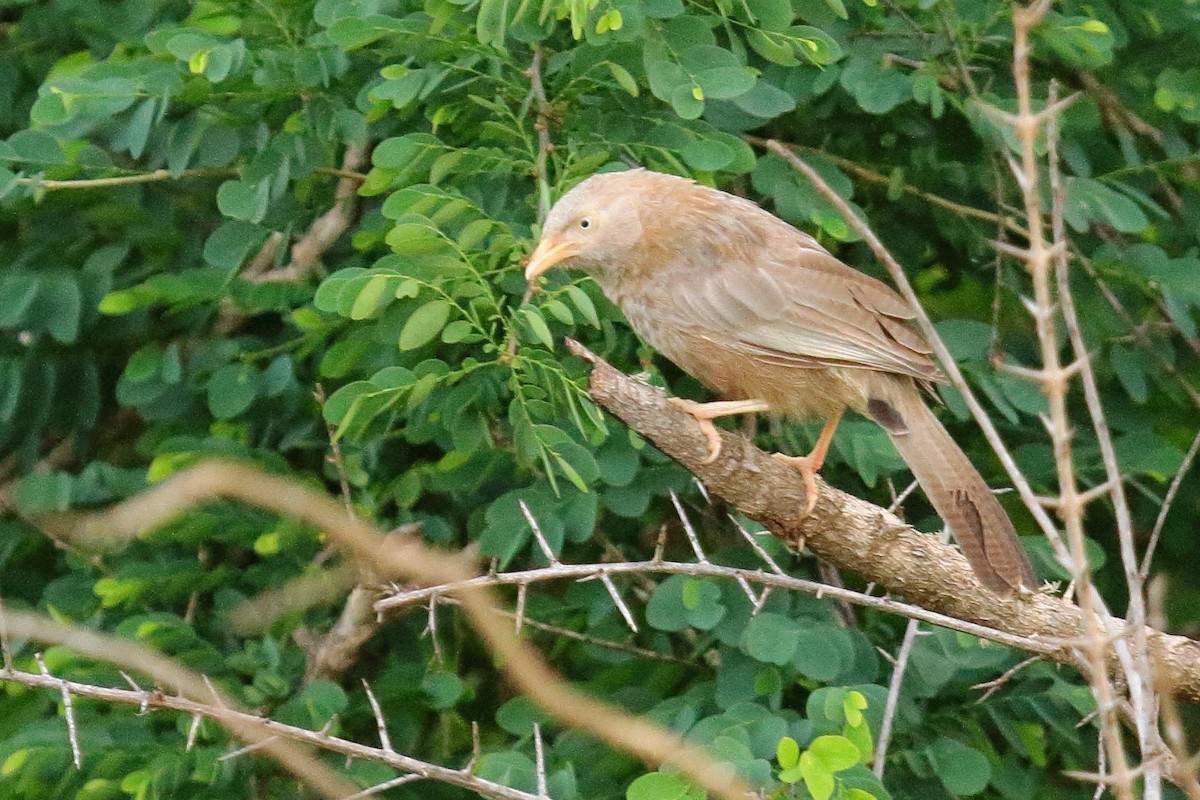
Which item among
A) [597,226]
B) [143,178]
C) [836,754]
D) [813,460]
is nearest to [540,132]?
[597,226]

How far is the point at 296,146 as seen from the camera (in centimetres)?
453

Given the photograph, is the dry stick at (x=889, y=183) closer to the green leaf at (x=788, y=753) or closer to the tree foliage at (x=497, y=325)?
the tree foliage at (x=497, y=325)

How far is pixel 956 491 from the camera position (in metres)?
4.06

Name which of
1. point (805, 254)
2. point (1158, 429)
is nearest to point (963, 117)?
point (805, 254)

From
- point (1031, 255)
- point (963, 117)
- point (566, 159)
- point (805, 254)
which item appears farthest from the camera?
point (963, 117)

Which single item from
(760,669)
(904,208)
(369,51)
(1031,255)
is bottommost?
(760,669)

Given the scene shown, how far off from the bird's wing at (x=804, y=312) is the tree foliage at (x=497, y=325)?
0.70 ft

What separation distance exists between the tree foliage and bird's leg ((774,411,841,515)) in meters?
0.21

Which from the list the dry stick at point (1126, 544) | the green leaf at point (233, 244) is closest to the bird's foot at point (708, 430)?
the dry stick at point (1126, 544)

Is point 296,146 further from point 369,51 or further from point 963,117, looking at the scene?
point 963,117

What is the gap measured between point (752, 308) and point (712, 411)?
55 cm

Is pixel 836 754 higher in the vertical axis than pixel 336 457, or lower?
lower

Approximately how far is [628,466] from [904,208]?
148 centimetres

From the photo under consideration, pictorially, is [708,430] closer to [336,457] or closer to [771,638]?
[771,638]
